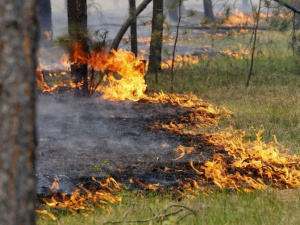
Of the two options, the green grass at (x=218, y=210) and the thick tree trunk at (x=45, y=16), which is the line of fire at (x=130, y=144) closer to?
the green grass at (x=218, y=210)

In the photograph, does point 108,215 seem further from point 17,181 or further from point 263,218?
point 17,181

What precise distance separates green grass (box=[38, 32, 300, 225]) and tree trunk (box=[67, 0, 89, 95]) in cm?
202

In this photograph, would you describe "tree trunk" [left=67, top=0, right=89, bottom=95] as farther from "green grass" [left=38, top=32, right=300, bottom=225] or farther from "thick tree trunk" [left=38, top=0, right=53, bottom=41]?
"thick tree trunk" [left=38, top=0, right=53, bottom=41]

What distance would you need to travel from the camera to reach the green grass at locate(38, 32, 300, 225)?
214 inches

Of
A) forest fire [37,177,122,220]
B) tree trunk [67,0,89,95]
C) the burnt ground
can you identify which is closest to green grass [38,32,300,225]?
forest fire [37,177,122,220]

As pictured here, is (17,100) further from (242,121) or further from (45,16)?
(45,16)

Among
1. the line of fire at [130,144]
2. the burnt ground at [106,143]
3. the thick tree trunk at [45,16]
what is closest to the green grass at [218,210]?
the line of fire at [130,144]

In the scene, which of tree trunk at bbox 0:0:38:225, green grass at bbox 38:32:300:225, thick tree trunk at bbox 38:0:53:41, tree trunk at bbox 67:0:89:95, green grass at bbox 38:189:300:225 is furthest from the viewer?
thick tree trunk at bbox 38:0:53:41

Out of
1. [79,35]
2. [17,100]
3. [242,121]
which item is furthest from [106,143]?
[17,100]

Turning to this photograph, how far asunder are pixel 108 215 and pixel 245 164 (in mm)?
2627

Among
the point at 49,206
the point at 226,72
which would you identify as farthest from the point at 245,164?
the point at 226,72

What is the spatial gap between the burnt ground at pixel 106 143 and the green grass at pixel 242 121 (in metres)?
0.94

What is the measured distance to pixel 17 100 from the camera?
9.62 ft

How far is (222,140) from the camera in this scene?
923 cm
